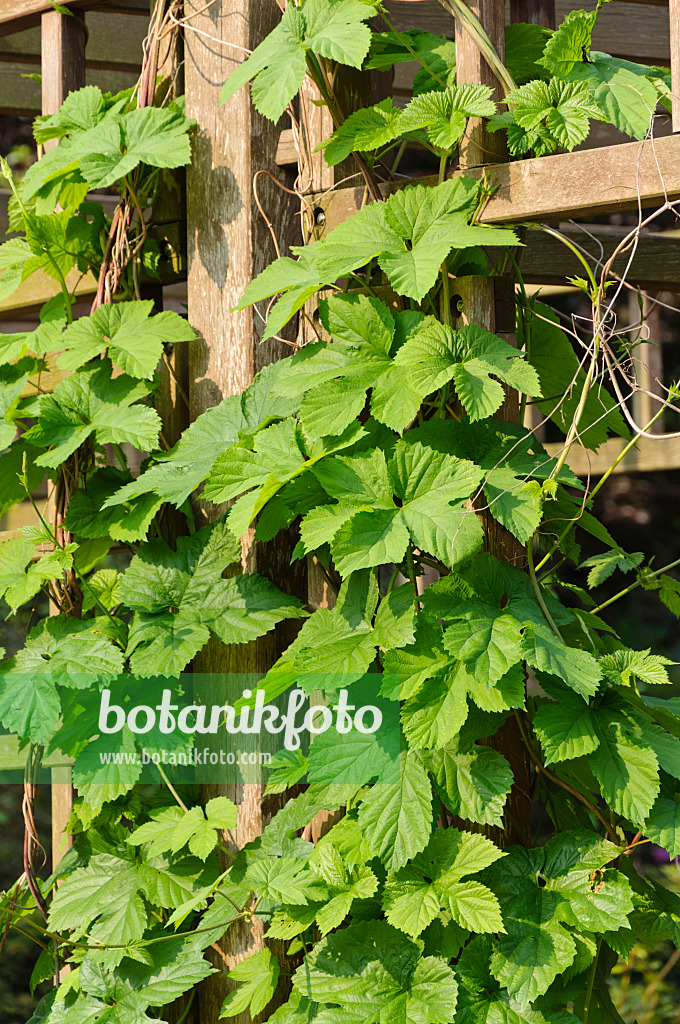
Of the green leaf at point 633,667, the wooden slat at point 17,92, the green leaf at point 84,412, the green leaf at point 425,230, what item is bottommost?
the green leaf at point 633,667

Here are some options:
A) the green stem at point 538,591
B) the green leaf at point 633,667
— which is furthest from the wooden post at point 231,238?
the green leaf at point 633,667

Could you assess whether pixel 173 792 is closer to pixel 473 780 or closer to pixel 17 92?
pixel 473 780

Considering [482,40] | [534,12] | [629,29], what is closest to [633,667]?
[482,40]

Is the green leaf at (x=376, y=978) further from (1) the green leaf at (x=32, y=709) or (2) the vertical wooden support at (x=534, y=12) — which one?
(2) the vertical wooden support at (x=534, y=12)

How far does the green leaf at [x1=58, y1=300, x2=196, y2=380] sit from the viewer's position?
1.60 metres

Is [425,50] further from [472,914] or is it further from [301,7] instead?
[472,914]

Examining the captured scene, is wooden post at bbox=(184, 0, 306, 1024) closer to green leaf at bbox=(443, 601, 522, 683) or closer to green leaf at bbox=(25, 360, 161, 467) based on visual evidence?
green leaf at bbox=(25, 360, 161, 467)

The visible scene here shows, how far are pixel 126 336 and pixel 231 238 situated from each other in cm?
25

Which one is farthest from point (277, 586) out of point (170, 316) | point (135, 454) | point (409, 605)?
point (135, 454)

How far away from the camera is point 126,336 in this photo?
64.9 inches

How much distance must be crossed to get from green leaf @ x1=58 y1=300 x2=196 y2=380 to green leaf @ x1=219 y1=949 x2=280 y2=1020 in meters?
0.94

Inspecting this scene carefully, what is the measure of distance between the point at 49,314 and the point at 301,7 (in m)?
0.72

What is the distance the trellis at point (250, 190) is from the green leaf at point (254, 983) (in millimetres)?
199

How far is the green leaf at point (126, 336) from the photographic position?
160cm
